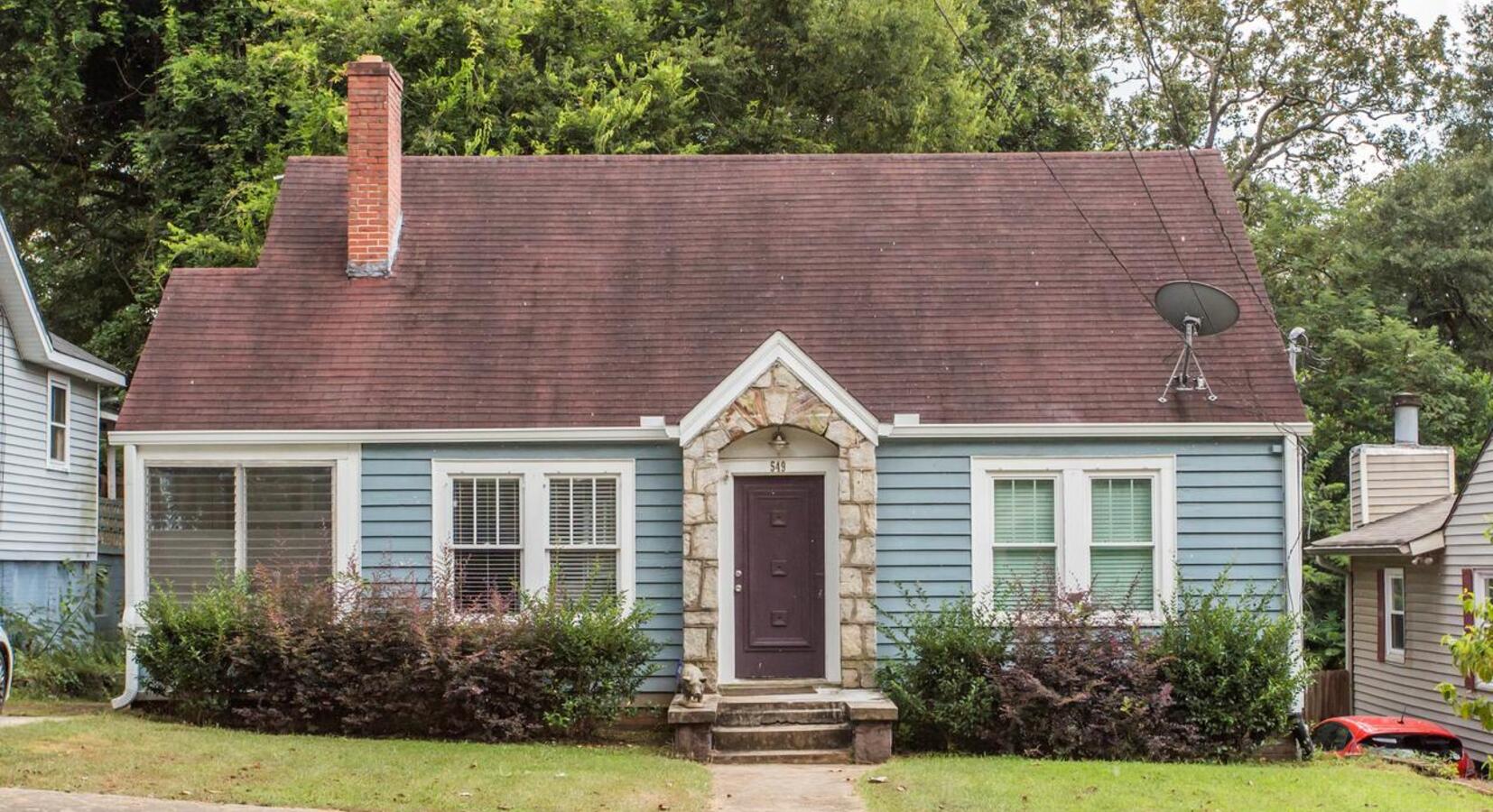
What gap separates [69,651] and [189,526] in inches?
223

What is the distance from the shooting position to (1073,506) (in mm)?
15641

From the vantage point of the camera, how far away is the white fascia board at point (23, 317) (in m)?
20.2

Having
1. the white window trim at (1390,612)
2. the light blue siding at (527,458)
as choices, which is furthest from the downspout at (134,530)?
the white window trim at (1390,612)

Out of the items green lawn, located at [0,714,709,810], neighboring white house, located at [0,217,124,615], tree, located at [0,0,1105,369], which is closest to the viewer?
green lawn, located at [0,714,709,810]

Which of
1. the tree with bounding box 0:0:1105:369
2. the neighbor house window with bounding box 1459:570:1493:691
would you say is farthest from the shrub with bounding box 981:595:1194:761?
the tree with bounding box 0:0:1105:369

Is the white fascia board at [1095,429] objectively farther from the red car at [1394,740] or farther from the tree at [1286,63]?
the tree at [1286,63]

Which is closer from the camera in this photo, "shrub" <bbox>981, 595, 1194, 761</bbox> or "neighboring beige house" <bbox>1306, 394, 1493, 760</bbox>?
"shrub" <bbox>981, 595, 1194, 761</bbox>

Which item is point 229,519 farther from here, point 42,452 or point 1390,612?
point 1390,612

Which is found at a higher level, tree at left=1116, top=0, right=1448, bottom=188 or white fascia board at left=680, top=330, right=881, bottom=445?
tree at left=1116, top=0, right=1448, bottom=188

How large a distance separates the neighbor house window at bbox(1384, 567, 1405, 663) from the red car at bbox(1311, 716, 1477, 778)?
5.86m

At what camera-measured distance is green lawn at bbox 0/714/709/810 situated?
11219 mm

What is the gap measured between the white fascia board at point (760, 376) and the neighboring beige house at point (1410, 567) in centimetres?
785

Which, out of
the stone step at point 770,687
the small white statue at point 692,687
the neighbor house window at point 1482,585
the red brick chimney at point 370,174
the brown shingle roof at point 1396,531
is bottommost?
the stone step at point 770,687

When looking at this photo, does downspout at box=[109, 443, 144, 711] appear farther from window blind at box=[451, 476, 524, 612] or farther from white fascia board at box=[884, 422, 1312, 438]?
white fascia board at box=[884, 422, 1312, 438]
